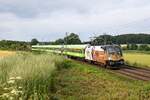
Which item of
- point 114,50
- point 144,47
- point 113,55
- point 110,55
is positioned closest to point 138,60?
point 114,50

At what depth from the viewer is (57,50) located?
78.6 m

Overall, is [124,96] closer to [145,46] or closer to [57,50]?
[57,50]

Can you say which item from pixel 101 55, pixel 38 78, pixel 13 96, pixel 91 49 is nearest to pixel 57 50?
pixel 91 49

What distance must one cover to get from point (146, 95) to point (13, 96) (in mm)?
7621

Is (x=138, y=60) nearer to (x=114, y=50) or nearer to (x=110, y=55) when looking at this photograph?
(x=114, y=50)

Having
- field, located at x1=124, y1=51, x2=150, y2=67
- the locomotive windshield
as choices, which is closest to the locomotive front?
the locomotive windshield

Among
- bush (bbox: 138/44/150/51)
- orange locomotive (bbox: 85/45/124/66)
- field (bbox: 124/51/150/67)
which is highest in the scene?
orange locomotive (bbox: 85/45/124/66)

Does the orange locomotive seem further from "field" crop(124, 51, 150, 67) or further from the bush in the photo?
the bush

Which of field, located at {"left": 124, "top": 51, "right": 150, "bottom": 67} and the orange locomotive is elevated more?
the orange locomotive

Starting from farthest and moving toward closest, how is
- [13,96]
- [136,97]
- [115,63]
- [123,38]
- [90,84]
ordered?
[123,38] < [115,63] < [90,84] < [136,97] < [13,96]

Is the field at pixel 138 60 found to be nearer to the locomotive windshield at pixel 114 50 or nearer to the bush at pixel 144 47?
the locomotive windshield at pixel 114 50

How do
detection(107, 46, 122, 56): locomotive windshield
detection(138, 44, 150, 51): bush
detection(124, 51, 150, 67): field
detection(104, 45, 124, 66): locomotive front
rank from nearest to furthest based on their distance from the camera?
detection(104, 45, 124, 66): locomotive front, detection(107, 46, 122, 56): locomotive windshield, detection(124, 51, 150, 67): field, detection(138, 44, 150, 51): bush

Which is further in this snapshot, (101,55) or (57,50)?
(57,50)

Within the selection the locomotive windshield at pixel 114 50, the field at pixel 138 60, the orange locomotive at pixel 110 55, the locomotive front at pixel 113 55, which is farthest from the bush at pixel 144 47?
the locomotive front at pixel 113 55
